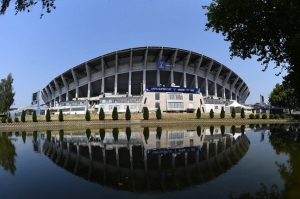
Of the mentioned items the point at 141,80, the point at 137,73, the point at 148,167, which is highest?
the point at 137,73

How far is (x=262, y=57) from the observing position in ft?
47.4

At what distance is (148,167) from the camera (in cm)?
1155

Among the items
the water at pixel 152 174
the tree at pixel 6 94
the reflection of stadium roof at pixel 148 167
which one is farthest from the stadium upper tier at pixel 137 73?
the water at pixel 152 174

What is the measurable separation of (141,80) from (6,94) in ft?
139

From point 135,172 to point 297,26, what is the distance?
1052cm

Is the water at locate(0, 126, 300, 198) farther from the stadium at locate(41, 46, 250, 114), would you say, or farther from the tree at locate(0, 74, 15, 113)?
the tree at locate(0, 74, 15, 113)

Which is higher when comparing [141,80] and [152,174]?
[141,80]

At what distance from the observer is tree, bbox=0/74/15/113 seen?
221 feet

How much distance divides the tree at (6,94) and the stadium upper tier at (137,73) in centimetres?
1383

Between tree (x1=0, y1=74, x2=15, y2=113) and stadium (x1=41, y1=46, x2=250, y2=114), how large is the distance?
1241cm

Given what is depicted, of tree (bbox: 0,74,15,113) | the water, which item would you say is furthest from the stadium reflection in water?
tree (bbox: 0,74,15,113)

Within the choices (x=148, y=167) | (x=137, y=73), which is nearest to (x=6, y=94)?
(x=137, y=73)

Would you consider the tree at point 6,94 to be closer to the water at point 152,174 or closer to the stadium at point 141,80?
the stadium at point 141,80

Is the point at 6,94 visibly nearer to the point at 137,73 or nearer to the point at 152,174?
the point at 137,73
